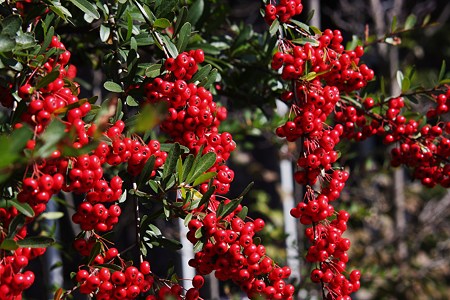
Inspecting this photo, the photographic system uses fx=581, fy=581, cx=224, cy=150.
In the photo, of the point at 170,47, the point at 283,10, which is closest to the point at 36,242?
the point at 170,47

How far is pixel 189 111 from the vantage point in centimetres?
116

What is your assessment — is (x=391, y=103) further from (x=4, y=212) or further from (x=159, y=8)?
(x=4, y=212)

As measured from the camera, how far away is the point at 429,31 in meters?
4.62

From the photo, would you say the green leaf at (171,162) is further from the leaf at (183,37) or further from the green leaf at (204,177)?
the leaf at (183,37)

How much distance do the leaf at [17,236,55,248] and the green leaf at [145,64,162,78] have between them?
0.38 meters

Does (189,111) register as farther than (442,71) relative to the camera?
No

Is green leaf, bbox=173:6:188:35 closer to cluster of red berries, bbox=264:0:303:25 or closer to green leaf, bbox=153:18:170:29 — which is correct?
green leaf, bbox=153:18:170:29

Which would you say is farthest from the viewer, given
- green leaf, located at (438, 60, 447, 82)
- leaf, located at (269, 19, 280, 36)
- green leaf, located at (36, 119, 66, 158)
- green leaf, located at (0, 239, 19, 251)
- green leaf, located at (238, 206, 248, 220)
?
green leaf, located at (438, 60, 447, 82)

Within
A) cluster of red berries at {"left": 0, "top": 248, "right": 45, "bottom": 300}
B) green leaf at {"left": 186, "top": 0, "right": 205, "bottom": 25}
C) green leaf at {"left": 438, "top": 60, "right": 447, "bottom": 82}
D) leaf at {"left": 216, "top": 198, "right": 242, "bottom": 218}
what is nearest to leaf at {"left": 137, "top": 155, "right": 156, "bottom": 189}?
leaf at {"left": 216, "top": 198, "right": 242, "bottom": 218}

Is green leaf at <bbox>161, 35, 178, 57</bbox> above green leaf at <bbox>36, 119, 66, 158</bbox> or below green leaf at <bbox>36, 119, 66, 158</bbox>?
below

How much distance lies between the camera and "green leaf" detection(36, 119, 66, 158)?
2.44ft

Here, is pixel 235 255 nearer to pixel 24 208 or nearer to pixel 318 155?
pixel 318 155

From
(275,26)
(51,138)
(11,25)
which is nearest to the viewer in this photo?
(51,138)

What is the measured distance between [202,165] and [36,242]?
0.34 meters
